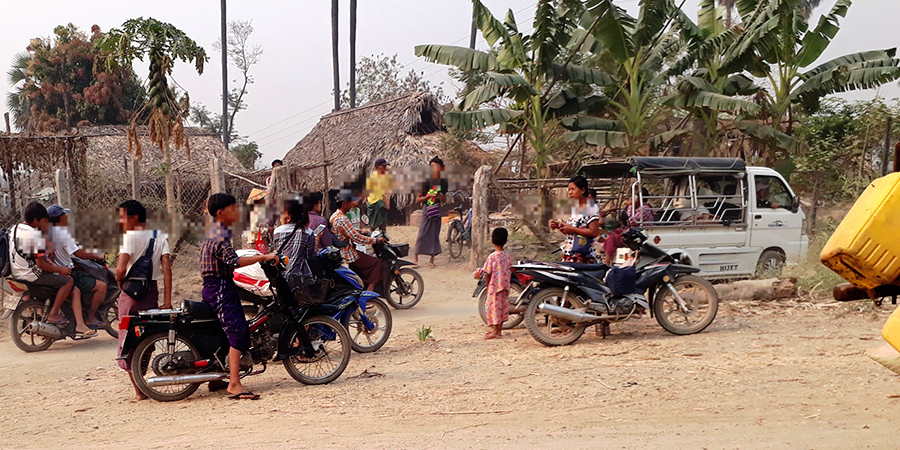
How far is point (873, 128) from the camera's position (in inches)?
677

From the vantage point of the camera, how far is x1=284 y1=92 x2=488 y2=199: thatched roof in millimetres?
20328

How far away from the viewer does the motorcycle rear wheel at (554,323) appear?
22.5 feet

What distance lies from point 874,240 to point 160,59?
10.8 m

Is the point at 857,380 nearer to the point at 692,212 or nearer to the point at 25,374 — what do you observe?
the point at 692,212

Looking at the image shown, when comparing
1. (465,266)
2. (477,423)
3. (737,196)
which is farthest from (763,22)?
(477,423)

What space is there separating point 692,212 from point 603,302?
3.61m

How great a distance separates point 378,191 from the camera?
38.6 ft

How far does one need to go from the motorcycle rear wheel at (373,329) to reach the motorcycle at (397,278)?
2.05 meters

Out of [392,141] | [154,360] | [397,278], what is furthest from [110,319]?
[392,141]

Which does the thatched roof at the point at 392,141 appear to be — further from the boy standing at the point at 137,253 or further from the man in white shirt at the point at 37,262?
the boy standing at the point at 137,253

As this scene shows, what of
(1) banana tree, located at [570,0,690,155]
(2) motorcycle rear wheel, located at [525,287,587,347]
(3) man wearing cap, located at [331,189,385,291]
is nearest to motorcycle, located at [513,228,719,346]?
(2) motorcycle rear wheel, located at [525,287,587,347]

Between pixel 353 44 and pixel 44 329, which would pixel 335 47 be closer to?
pixel 353 44

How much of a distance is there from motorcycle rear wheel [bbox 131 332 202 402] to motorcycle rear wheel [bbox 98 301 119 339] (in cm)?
305

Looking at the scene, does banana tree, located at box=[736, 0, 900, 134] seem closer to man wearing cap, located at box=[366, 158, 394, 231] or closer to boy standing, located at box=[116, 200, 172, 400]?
man wearing cap, located at box=[366, 158, 394, 231]
